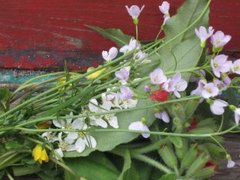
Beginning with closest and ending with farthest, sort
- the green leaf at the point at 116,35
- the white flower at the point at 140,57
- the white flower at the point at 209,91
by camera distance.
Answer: the white flower at the point at 209,91 < the white flower at the point at 140,57 < the green leaf at the point at 116,35

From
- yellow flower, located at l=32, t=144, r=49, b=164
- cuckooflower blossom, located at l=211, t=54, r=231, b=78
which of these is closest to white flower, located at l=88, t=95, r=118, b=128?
yellow flower, located at l=32, t=144, r=49, b=164

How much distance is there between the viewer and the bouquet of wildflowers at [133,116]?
1270mm

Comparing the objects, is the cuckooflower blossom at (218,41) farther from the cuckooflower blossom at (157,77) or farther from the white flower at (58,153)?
the white flower at (58,153)

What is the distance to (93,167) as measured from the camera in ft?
4.39

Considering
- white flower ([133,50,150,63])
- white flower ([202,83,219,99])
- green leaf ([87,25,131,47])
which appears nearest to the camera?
white flower ([202,83,219,99])

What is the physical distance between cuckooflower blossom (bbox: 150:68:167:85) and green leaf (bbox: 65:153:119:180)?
0.19 metres

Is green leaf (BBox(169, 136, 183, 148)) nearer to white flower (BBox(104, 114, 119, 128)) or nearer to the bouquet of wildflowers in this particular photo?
the bouquet of wildflowers

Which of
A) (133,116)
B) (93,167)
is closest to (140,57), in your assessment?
(133,116)

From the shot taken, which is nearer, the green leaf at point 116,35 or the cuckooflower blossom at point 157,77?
the cuckooflower blossom at point 157,77

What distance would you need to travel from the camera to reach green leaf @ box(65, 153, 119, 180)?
1324 mm

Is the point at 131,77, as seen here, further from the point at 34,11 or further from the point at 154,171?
the point at 34,11

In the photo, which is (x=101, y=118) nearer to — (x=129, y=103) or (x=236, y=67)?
(x=129, y=103)

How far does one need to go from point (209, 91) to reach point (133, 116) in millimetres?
164

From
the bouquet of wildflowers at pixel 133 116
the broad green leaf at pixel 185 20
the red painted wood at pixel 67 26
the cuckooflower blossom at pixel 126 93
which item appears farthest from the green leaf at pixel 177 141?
the red painted wood at pixel 67 26
